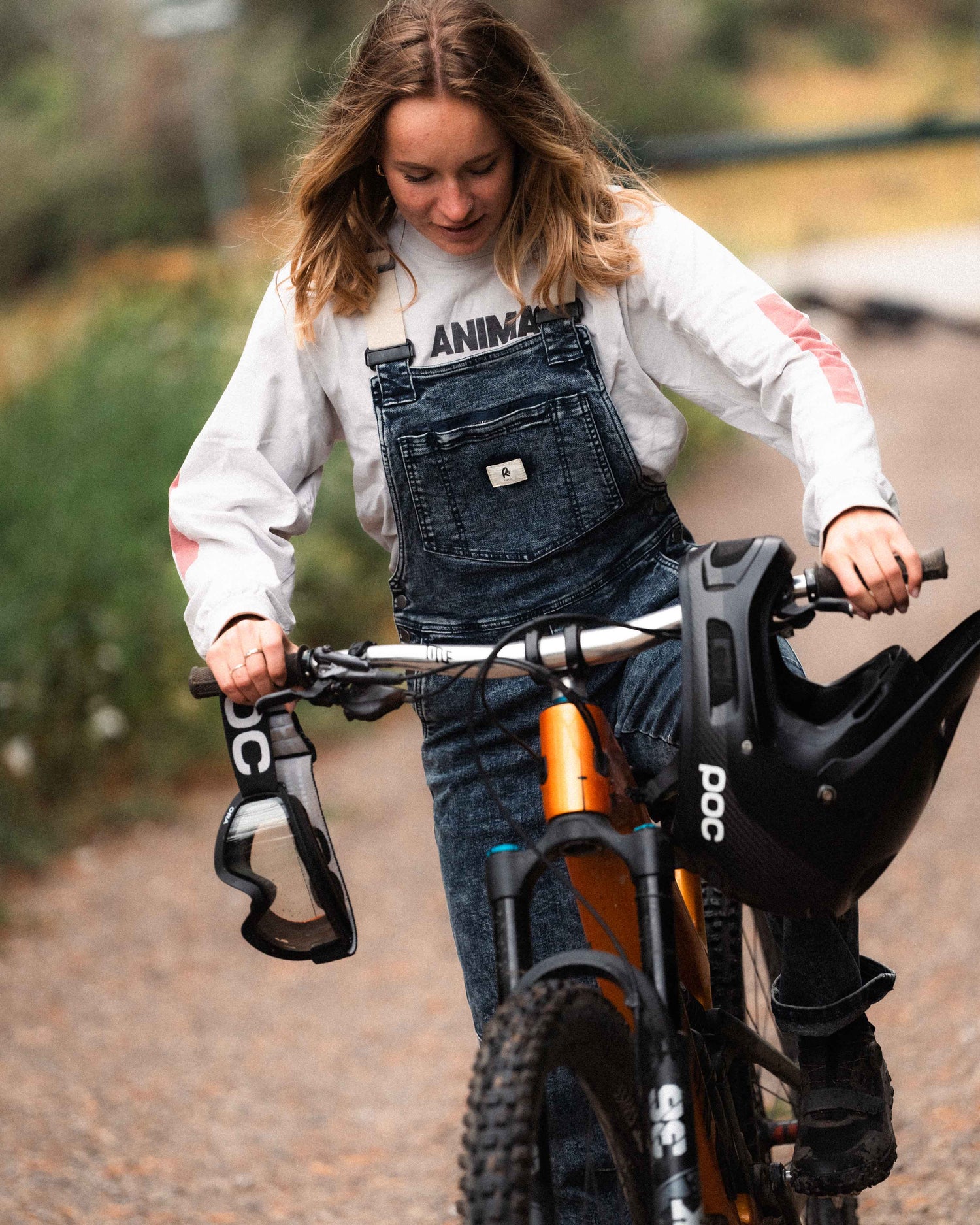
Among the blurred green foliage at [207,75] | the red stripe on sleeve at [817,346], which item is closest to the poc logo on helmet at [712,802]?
the red stripe on sleeve at [817,346]

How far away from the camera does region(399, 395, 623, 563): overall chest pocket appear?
2357 mm

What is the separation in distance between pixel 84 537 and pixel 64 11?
702 inches

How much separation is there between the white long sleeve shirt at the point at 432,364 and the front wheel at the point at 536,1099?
730mm

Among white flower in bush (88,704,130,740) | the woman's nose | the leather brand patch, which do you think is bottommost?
the leather brand patch

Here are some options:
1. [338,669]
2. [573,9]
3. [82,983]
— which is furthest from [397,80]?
[573,9]

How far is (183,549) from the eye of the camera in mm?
2352

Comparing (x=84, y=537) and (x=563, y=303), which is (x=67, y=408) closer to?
(x=84, y=537)

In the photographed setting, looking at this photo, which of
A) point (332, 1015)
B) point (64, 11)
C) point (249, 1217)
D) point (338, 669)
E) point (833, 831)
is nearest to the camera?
point (833, 831)

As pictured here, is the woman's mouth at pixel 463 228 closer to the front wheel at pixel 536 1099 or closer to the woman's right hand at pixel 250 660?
the woman's right hand at pixel 250 660

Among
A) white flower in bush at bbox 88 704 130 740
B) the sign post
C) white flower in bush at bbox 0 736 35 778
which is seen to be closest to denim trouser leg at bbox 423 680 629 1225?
white flower in bush at bbox 0 736 35 778

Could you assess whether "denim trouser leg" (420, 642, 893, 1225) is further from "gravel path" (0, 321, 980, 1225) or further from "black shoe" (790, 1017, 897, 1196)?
"gravel path" (0, 321, 980, 1225)

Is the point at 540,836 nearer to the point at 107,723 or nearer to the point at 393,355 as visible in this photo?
the point at 393,355

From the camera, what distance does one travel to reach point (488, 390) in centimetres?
237

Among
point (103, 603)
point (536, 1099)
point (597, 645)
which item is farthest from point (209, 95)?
point (536, 1099)
